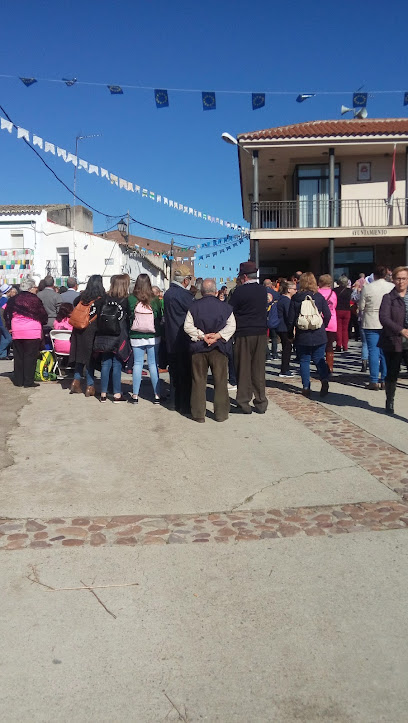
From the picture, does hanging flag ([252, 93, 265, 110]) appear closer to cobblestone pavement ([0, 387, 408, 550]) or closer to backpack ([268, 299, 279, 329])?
backpack ([268, 299, 279, 329])

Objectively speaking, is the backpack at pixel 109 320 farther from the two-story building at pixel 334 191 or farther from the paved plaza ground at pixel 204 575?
the two-story building at pixel 334 191

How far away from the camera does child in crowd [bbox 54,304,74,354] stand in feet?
30.3

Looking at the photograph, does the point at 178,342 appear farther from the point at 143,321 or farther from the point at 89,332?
the point at 89,332

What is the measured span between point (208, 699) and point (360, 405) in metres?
5.77

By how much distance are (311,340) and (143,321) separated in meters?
2.31

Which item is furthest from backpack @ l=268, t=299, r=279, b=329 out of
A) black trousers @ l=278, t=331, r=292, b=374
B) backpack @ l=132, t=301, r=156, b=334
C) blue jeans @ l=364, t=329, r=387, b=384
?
backpack @ l=132, t=301, r=156, b=334

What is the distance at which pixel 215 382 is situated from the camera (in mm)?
6734

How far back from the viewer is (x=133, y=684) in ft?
8.00

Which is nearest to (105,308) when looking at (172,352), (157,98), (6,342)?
(172,352)

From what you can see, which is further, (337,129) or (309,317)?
(337,129)

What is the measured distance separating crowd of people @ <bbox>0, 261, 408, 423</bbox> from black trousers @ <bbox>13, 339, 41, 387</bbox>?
2cm

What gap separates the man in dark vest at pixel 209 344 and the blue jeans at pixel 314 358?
1.74 meters

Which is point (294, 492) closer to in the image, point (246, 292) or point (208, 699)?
point (208, 699)

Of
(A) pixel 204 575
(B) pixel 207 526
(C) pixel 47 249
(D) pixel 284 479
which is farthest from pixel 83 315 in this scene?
(C) pixel 47 249
